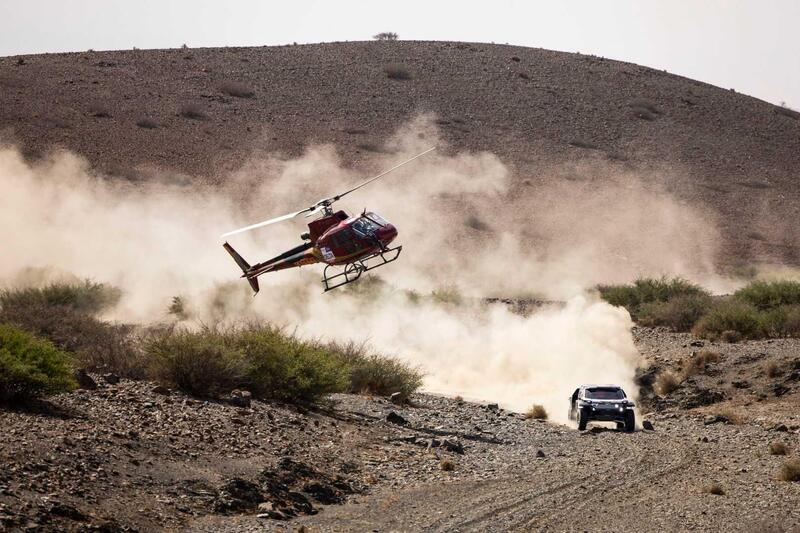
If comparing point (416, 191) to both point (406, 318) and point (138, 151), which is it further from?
point (406, 318)

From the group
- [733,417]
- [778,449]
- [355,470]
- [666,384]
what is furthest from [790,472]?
[666,384]

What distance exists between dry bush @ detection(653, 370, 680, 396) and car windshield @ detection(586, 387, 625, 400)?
642 cm

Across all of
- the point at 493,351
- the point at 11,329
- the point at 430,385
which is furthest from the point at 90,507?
the point at 493,351

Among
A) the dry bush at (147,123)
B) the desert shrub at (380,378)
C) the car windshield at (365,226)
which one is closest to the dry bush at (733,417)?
the desert shrub at (380,378)

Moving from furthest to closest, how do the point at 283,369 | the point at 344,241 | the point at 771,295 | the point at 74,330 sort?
the point at 771,295 → the point at 344,241 → the point at 74,330 → the point at 283,369

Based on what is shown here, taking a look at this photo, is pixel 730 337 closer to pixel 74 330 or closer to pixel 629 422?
pixel 629 422

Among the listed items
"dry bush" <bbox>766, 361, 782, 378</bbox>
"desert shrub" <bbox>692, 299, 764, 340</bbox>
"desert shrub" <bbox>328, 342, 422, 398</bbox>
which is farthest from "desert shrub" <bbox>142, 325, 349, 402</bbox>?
"desert shrub" <bbox>692, 299, 764, 340</bbox>

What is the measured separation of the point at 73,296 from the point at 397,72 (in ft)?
173

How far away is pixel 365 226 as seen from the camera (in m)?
29.7

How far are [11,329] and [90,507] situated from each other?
702 centimetres

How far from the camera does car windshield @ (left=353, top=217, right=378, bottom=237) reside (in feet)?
96.9

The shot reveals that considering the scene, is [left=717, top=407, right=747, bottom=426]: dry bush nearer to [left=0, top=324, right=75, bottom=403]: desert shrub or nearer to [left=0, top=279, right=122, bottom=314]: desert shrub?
[left=0, top=324, right=75, bottom=403]: desert shrub

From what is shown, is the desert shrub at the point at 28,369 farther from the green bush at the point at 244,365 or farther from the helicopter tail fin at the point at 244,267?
the helicopter tail fin at the point at 244,267

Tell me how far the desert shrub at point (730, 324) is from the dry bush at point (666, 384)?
5.30 m
